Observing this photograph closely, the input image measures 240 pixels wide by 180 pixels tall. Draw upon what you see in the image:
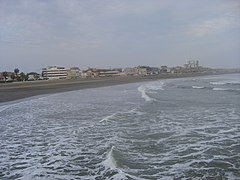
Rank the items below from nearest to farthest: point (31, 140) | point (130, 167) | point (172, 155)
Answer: point (130, 167) < point (172, 155) < point (31, 140)

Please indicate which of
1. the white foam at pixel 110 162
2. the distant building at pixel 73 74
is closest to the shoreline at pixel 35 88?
the white foam at pixel 110 162

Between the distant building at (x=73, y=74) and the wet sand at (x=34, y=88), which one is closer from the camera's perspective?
the wet sand at (x=34, y=88)

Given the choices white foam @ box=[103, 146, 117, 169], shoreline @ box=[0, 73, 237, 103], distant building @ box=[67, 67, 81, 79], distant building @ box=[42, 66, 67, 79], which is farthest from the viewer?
distant building @ box=[67, 67, 81, 79]

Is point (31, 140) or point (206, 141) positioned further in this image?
point (31, 140)

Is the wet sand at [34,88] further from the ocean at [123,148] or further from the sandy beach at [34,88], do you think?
the ocean at [123,148]

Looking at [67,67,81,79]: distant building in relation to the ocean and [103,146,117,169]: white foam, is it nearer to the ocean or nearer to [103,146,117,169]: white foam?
the ocean

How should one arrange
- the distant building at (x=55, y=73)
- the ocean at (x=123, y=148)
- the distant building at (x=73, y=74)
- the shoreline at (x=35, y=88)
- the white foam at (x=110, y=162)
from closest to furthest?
the ocean at (x=123, y=148) → the white foam at (x=110, y=162) → the shoreline at (x=35, y=88) → the distant building at (x=55, y=73) → the distant building at (x=73, y=74)

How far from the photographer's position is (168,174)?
19.5 ft

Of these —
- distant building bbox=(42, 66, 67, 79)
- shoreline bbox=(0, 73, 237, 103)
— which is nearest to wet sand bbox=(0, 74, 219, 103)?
shoreline bbox=(0, 73, 237, 103)

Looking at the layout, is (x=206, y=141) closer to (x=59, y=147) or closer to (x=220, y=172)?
(x=220, y=172)

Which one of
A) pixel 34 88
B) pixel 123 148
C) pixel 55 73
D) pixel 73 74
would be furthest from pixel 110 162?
pixel 73 74

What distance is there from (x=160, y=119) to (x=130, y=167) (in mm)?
6376

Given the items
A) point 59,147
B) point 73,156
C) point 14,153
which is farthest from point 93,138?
point 14,153

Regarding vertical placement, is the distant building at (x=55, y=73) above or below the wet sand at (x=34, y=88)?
above
